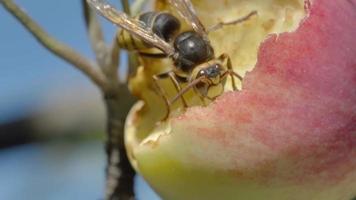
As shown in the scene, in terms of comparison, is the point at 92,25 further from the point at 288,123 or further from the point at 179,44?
the point at 288,123

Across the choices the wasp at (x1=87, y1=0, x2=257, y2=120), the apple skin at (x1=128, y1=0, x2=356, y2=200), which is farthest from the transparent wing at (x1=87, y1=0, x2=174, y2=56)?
the apple skin at (x1=128, y1=0, x2=356, y2=200)

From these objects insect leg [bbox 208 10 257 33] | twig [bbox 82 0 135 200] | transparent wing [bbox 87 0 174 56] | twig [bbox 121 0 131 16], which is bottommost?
twig [bbox 82 0 135 200]

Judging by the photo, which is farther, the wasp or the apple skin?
the wasp

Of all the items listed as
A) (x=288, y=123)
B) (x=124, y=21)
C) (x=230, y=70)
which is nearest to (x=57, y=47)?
(x=124, y=21)

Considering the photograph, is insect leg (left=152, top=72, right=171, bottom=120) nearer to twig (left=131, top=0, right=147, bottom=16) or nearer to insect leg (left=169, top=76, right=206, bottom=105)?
insect leg (left=169, top=76, right=206, bottom=105)

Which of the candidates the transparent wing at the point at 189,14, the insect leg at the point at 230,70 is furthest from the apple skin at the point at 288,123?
the transparent wing at the point at 189,14

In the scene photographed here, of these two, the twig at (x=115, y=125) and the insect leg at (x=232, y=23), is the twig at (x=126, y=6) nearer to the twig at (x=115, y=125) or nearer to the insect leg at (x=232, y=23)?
the twig at (x=115, y=125)

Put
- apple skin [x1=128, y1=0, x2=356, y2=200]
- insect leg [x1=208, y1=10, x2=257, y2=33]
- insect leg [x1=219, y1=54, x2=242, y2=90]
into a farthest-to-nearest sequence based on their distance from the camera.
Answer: insect leg [x1=208, y1=10, x2=257, y2=33] < insect leg [x1=219, y1=54, x2=242, y2=90] < apple skin [x1=128, y1=0, x2=356, y2=200]
